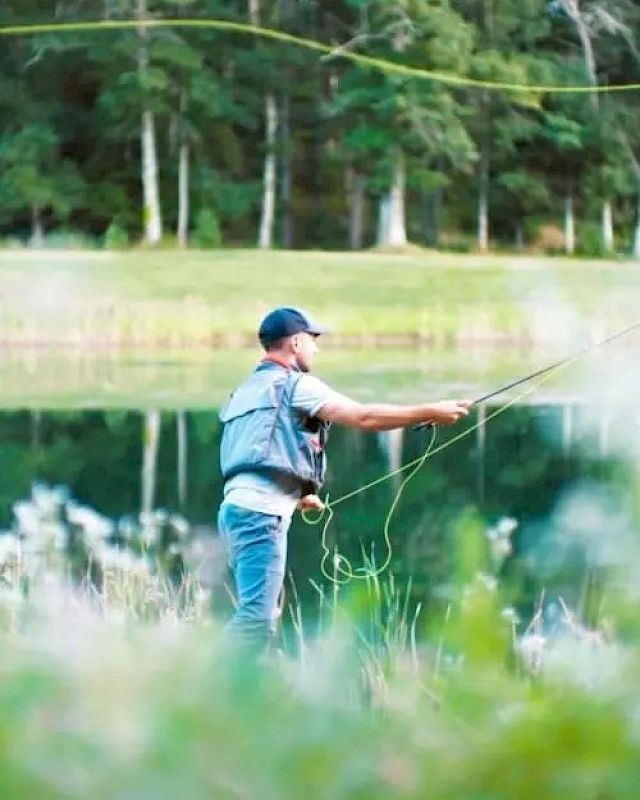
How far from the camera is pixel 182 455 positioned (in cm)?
898

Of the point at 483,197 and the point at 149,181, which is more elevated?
the point at 149,181

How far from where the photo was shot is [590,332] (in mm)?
14492

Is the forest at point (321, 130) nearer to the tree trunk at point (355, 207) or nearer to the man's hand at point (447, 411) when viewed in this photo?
the tree trunk at point (355, 207)

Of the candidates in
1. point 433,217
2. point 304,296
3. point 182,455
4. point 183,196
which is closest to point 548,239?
point 433,217

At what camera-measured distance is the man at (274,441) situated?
261 cm

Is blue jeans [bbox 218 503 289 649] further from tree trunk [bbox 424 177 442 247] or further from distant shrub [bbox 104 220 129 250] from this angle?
tree trunk [bbox 424 177 442 247]

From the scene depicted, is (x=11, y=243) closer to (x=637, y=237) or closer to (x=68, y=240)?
(x=68, y=240)

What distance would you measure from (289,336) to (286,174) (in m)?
17.9

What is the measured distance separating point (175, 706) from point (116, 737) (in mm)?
39

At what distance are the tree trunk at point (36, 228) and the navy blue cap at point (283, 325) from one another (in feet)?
53.6

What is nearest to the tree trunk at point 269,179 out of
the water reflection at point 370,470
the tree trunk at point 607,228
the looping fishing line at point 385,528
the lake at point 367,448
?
the tree trunk at point 607,228

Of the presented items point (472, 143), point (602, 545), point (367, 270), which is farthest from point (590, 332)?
point (602, 545)

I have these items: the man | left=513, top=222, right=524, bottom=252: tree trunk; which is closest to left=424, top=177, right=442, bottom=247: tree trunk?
left=513, top=222, right=524, bottom=252: tree trunk

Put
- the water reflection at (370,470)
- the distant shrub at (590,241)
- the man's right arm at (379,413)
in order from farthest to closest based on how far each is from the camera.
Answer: the distant shrub at (590,241), the water reflection at (370,470), the man's right arm at (379,413)
